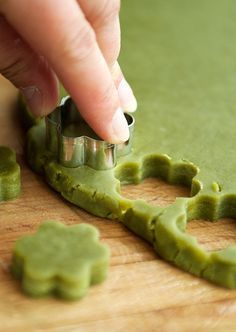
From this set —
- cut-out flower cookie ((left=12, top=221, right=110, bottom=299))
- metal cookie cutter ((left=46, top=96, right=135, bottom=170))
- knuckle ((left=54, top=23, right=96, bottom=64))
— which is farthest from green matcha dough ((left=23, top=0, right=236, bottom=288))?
knuckle ((left=54, top=23, right=96, bottom=64))

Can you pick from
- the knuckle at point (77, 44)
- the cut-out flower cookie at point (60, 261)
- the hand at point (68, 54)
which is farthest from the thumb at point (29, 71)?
the cut-out flower cookie at point (60, 261)

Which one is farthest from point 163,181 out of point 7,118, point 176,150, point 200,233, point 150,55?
point 150,55

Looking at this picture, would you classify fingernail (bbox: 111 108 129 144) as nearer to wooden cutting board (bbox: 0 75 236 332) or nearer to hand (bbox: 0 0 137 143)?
hand (bbox: 0 0 137 143)

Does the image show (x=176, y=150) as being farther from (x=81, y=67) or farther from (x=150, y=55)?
(x=150, y=55)

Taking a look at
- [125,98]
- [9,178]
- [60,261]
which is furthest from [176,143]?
[60,261]

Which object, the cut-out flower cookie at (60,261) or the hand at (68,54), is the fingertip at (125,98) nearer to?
the hand at (68,54)

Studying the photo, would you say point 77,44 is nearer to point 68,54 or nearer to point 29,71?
point 68,54
